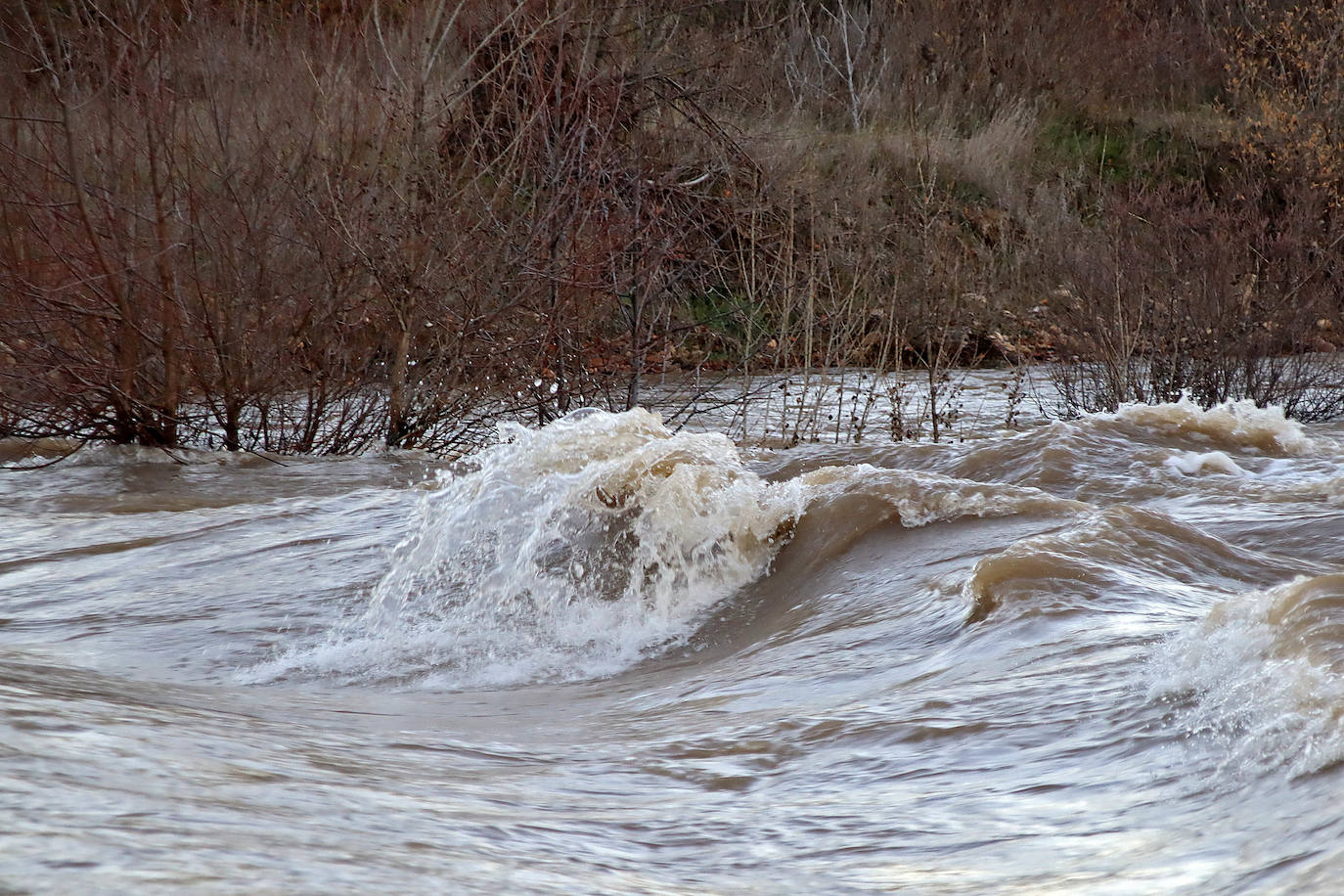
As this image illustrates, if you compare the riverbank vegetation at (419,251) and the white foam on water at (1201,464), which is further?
the riverbank vegetation at (419,251)

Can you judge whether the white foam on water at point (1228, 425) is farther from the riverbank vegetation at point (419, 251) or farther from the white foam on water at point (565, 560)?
the white foam on water at point (565, 560)

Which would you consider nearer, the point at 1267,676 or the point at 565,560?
the point at 1267,676

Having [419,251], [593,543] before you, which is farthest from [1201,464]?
[419,251]

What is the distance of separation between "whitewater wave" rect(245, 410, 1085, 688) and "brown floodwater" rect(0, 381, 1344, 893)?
2 centimetres

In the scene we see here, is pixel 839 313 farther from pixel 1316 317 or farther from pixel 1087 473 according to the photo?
pixel 1316 317

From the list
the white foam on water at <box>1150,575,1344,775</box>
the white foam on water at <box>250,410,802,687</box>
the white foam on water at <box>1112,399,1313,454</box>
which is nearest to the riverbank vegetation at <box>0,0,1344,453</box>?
the white foam on water at <box>1112,399,1313,454</box>

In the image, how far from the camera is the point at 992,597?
13.2 feet

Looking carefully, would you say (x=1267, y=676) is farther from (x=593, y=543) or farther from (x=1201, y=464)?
(x=1201, y=464)

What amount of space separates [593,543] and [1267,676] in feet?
10.3

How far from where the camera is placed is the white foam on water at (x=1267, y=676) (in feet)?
8.27

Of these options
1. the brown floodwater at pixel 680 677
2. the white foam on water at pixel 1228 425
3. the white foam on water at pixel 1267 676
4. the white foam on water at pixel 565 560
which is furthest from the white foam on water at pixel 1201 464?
the white foam on water at pixel 1267 676

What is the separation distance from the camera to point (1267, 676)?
2887mm

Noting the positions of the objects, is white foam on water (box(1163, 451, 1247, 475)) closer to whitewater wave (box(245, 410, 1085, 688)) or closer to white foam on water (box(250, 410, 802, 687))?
whitewater wave (box(245, 410, 1085, 688))

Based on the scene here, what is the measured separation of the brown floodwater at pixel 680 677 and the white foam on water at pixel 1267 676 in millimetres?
10
